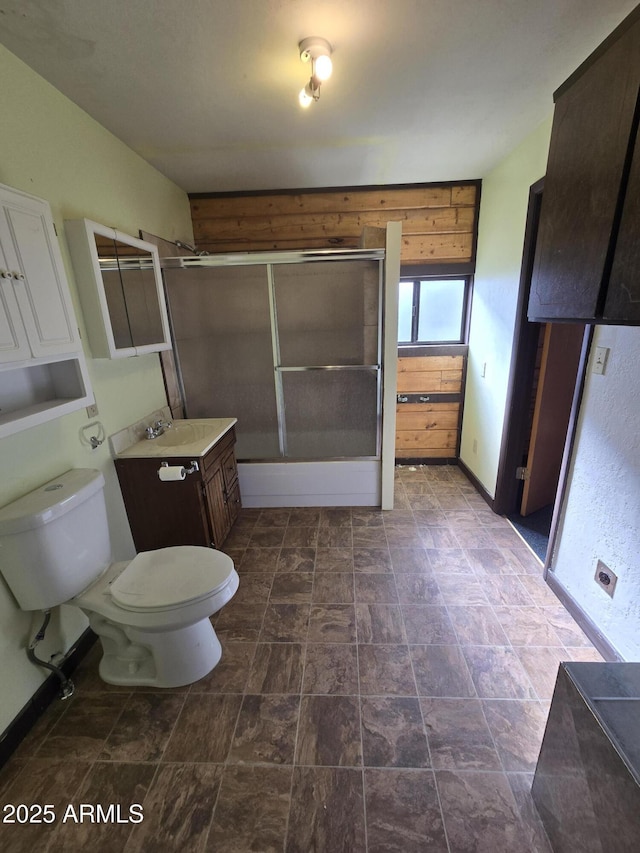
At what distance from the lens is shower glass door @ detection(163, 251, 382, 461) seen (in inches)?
95.7

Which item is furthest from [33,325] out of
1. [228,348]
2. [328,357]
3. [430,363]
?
[430,363]

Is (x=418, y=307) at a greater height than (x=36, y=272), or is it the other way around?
(x=36, y=272)

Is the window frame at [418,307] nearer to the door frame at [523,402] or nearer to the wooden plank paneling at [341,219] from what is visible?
the wooden plank paneling at [341,219]

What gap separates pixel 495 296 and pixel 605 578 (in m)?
1.97

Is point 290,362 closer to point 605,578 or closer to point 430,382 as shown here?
point 430,382

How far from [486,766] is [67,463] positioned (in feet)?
6.53

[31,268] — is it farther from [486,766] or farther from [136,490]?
[486,766]

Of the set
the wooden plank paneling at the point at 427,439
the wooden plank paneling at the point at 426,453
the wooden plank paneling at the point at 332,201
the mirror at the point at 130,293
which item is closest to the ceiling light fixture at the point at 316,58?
the mirror at the point at 130,293

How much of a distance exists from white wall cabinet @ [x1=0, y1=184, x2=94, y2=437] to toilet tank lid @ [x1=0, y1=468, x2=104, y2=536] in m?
0.30

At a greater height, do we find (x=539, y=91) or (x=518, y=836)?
(x=539, y=91)

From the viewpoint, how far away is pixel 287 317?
8.27 ft

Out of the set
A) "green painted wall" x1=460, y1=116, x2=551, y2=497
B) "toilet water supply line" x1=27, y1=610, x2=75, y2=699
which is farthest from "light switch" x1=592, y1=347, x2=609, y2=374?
"toilet water supply line" x1=27, y1=610, x2=75, y2=699

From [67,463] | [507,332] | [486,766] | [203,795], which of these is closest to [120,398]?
[67,463]

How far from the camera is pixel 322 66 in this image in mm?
1368
